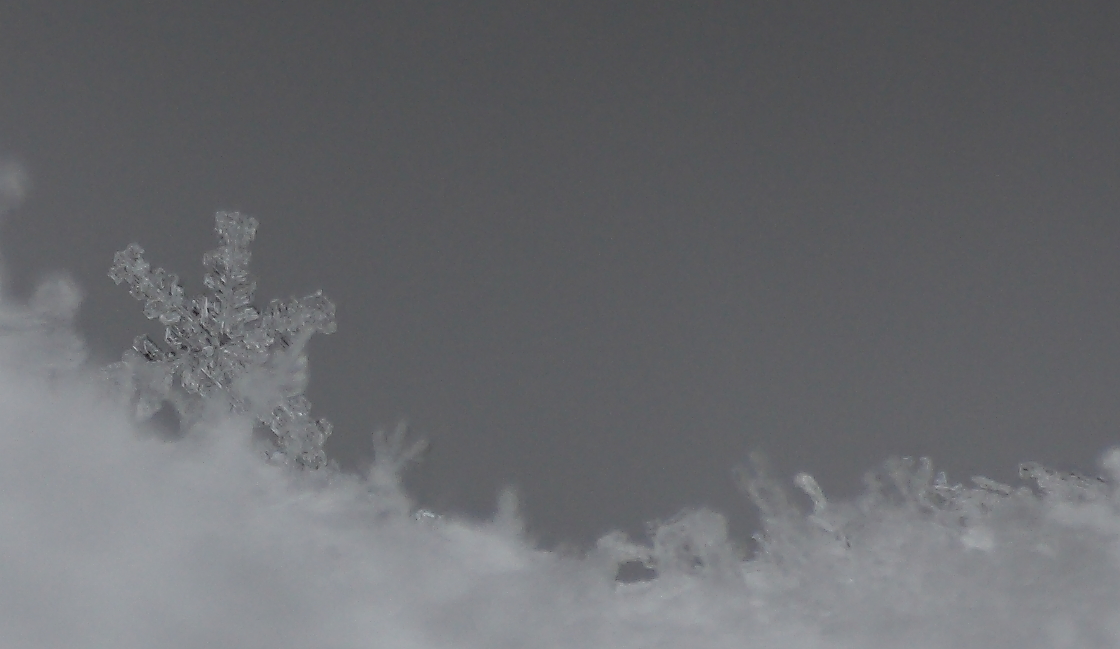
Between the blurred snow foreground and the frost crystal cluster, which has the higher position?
the frost crystal cluster

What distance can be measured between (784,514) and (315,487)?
0.28 metres

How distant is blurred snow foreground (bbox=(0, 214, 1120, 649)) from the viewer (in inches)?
22.1

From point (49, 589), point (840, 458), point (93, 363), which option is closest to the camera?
point (49, 589)

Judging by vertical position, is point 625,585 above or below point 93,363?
below

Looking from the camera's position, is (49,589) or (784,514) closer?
(49,589)

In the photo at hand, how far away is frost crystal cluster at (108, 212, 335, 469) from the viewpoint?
0.63 metres

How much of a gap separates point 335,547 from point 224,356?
0.13 m

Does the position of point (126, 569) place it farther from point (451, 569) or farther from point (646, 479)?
point (646, 479)

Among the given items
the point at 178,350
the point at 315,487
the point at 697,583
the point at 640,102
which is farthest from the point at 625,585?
the point at 640,102

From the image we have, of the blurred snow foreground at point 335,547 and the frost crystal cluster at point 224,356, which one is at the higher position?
the frost crystal cluster at point 224,356

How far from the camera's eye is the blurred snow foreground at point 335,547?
0.56 metres

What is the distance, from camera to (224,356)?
63cm

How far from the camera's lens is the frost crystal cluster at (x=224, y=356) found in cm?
63

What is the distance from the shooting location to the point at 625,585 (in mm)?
627
